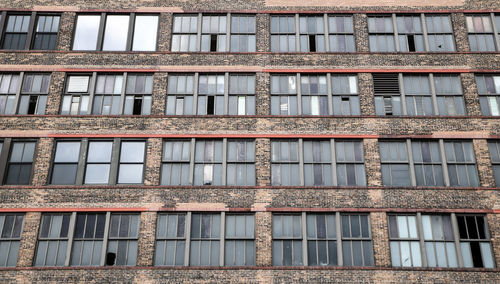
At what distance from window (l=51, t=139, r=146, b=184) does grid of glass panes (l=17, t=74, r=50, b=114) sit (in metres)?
2.23

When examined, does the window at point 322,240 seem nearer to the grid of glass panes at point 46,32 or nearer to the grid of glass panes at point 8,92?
the grid of glass panes at point 8,92

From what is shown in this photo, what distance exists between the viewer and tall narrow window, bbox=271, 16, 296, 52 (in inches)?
1030

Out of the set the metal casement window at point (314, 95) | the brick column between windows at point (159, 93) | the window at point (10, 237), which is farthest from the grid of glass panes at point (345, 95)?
the window at point (10, 237)

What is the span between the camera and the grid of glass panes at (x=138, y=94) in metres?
24.9

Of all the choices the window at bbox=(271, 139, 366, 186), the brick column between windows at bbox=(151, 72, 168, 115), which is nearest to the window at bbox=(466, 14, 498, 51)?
the window at bbox=(271, 139, 366, 186)

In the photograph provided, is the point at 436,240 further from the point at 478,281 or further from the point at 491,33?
the point at 491,33

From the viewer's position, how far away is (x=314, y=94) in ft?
82.4

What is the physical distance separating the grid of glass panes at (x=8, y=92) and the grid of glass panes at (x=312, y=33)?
564 inches

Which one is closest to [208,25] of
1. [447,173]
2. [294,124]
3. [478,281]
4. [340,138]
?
[294,124]

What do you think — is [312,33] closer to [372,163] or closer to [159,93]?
[372,163]

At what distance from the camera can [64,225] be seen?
22.6m

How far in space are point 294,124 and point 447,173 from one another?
23.9ft

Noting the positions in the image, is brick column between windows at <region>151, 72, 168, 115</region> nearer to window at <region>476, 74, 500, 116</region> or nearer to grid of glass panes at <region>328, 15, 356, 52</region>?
grid of glass panes at <region>328, 15, 356, 52</region>

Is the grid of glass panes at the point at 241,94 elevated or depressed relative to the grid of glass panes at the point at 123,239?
elevated
